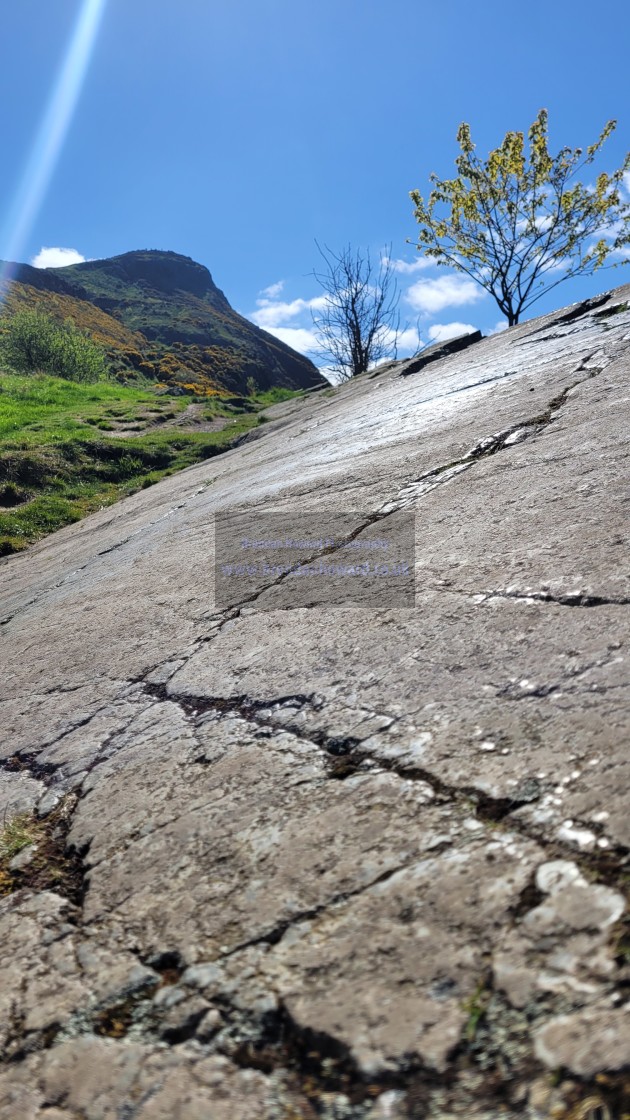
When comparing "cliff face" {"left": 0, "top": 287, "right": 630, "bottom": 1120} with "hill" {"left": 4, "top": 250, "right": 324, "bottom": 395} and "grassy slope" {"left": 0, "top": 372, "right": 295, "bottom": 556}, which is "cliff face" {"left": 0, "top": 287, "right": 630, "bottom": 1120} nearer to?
"grassy slope" {"left": 0, "top": 372, "right": 295, "bottom": 556}

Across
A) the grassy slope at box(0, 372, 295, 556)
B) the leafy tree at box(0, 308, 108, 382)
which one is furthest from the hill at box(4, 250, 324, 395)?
the grassy slope at box(0, 372, 295, 556)

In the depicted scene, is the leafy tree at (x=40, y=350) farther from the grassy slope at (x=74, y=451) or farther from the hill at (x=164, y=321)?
the grassy slope at (x=74, y=451)

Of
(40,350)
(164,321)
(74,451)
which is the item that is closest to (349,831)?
(74,451)

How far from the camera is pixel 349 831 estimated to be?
132cm

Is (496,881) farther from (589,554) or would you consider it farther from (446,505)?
(446,505)

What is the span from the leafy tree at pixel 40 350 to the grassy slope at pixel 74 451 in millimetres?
10471

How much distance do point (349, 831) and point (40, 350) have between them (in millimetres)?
29160

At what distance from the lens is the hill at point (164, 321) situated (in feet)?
144

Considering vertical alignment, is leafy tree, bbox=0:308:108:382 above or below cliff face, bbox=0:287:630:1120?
above

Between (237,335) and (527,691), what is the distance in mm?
72434

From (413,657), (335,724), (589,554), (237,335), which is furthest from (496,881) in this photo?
(237,335)

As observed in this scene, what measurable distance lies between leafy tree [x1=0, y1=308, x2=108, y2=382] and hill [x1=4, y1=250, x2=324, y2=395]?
560 cm

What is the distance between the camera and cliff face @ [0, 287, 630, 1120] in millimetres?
923

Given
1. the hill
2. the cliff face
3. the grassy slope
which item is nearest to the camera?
the cliff face
